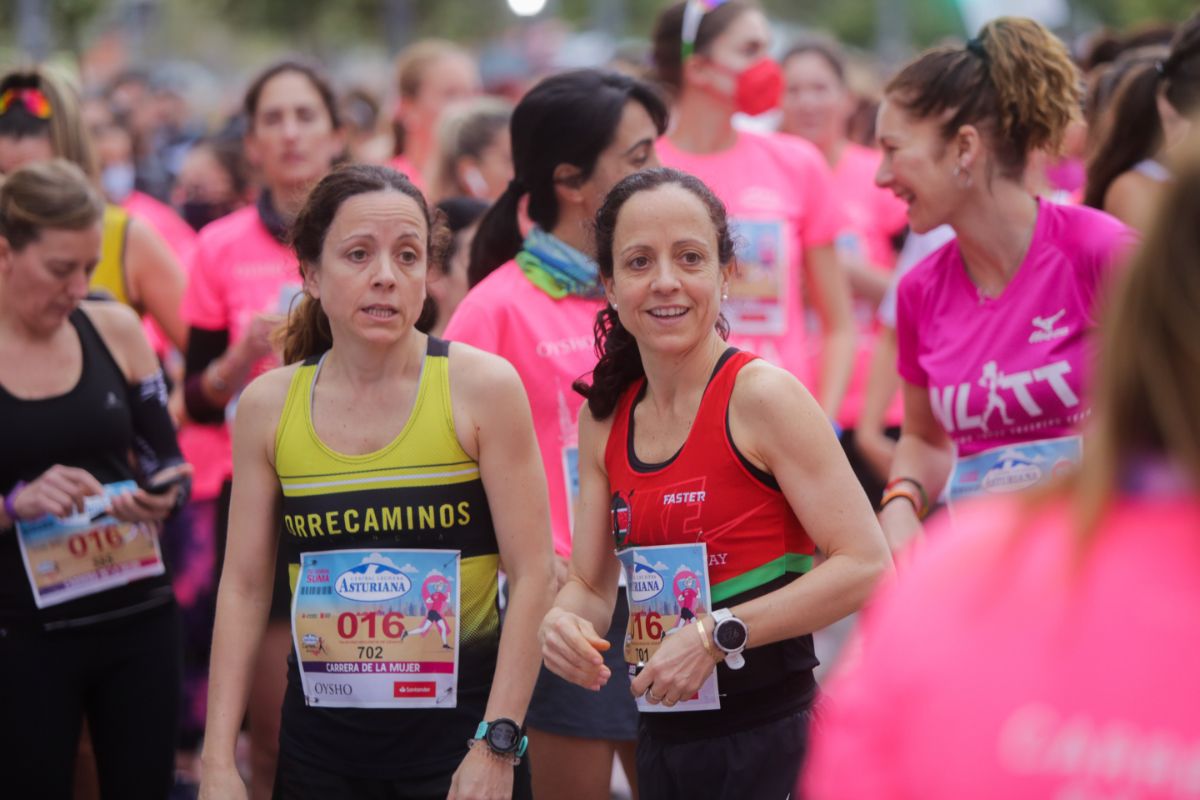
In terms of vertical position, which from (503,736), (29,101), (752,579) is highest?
(29,101)

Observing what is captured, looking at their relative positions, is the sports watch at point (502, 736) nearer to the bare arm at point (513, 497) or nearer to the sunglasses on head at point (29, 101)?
the bare arm at point (513, 497)

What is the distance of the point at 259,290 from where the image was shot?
561 cm

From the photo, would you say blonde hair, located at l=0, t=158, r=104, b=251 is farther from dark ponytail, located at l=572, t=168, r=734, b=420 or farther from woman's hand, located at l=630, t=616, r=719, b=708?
woman's hand, located at l=630, t=616, r=719, b=708

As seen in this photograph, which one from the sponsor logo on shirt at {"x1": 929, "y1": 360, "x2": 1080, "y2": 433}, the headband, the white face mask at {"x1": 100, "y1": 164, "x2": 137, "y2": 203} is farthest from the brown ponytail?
the white face mask at {"x1": 100, "y1": 164, "x2": 137, "y2": 203}

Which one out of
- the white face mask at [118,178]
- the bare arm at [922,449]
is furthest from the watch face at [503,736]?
the white face mask at [118,178]

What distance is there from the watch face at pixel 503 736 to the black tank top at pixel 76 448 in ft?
5.20

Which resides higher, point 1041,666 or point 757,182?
point 757,182

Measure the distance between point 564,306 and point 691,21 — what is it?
2125 millimetres

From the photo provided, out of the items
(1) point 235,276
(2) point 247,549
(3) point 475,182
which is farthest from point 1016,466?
(3) point 475,182

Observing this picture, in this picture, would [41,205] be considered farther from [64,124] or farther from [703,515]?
[703,515]

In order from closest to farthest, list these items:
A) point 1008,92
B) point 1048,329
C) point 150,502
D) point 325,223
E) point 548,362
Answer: point 325,223 < point 1048,329 < point 1008,92 < point 548,362 < point 150,502

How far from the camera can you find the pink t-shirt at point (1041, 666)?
154cm

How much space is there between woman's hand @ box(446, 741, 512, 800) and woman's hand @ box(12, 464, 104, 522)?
1566mm

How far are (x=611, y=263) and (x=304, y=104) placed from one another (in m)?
2.87
